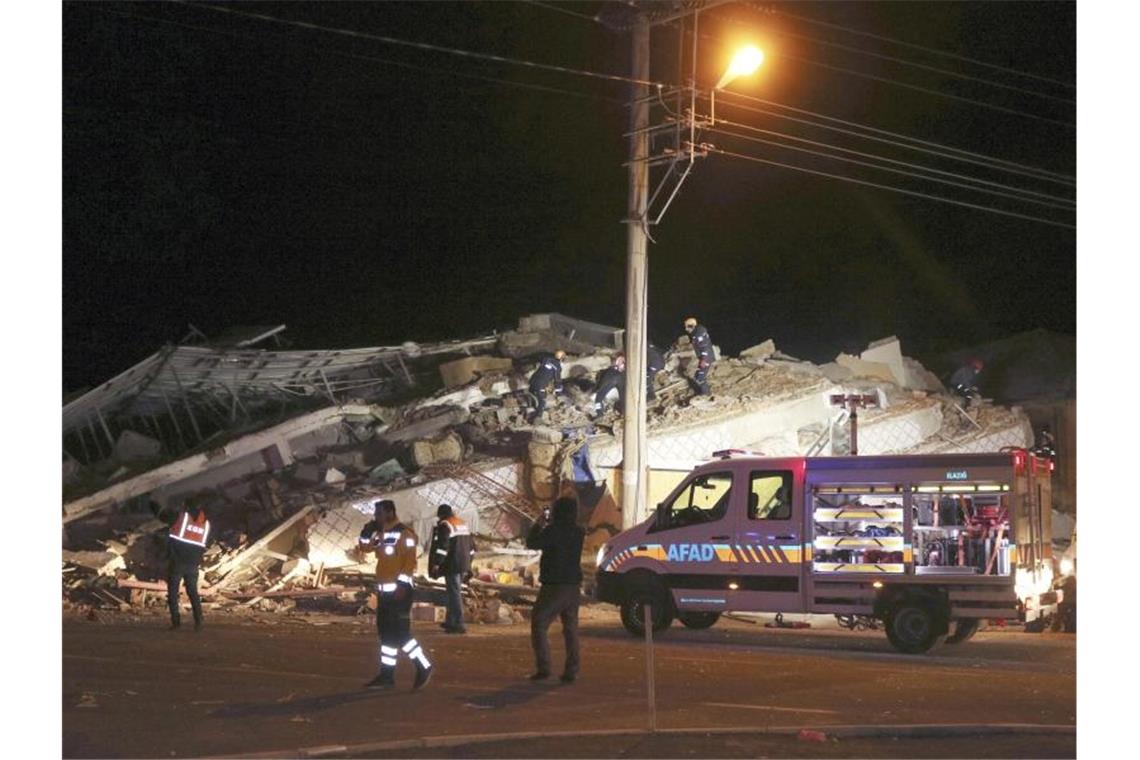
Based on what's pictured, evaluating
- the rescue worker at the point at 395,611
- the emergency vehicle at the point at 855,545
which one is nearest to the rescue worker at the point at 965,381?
the emergency vehicle at the point at 855,545

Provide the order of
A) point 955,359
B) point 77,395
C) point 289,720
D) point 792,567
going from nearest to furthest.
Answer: point 289,720 → point 792,567 → point 77,395 → point 955,359

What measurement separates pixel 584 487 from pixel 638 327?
15.2 ft

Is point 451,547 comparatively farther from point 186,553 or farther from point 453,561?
point 186,553

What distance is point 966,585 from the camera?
1498cm

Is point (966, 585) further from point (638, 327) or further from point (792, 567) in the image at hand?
point (638, 327)

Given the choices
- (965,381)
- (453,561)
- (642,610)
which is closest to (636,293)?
(642,610)

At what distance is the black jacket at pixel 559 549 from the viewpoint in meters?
11.5

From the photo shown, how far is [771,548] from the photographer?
1580cm

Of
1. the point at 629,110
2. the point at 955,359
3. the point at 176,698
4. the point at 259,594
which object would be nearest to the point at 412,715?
the point at 176,698

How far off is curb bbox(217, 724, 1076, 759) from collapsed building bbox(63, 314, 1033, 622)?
29.0 ft

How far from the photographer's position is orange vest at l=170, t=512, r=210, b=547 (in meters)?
15.8

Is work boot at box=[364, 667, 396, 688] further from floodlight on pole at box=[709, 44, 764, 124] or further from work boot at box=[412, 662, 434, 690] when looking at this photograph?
floodlight on pole at box=[709, 44, 764, 124]

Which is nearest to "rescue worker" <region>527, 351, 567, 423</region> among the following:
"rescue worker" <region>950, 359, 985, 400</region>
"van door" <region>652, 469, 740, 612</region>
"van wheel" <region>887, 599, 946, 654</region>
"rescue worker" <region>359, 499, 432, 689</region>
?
"rescue worker" <region>950, 359, 985, 400</region>

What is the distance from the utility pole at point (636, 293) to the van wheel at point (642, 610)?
2705mm
